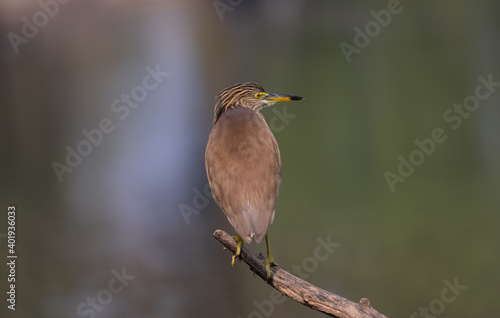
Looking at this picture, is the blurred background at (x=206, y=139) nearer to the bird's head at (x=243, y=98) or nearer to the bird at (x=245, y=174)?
the bird's head at (x=243, y=98)

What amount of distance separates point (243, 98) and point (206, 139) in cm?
563

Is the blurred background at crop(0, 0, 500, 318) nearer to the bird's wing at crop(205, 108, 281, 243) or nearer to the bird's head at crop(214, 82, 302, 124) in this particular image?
the bird's head at crop(214, 82, 302, 124)

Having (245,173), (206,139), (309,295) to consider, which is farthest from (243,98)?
(206,139)

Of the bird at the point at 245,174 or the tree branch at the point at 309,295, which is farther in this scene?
the bird at the point at 245,174

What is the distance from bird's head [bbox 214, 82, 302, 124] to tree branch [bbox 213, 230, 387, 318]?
714mm

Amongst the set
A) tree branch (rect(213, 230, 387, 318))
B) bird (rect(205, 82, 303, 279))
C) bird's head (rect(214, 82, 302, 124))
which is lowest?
tree branch (rect(213, 230, 387, 318))

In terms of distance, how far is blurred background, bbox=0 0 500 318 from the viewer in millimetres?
5332

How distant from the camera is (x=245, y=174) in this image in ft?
8.89

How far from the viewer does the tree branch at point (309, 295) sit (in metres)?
2.46

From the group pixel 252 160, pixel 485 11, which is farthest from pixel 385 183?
pixel 252 160

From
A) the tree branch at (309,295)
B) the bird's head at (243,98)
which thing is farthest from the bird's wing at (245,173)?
the bird's head at (243,98)

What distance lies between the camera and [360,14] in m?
11.5

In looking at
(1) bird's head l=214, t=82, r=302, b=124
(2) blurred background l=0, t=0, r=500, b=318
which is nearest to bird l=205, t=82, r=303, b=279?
(1) bird's head l=214, t=82, r=302, b=124

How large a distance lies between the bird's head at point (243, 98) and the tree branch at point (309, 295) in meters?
0.71
